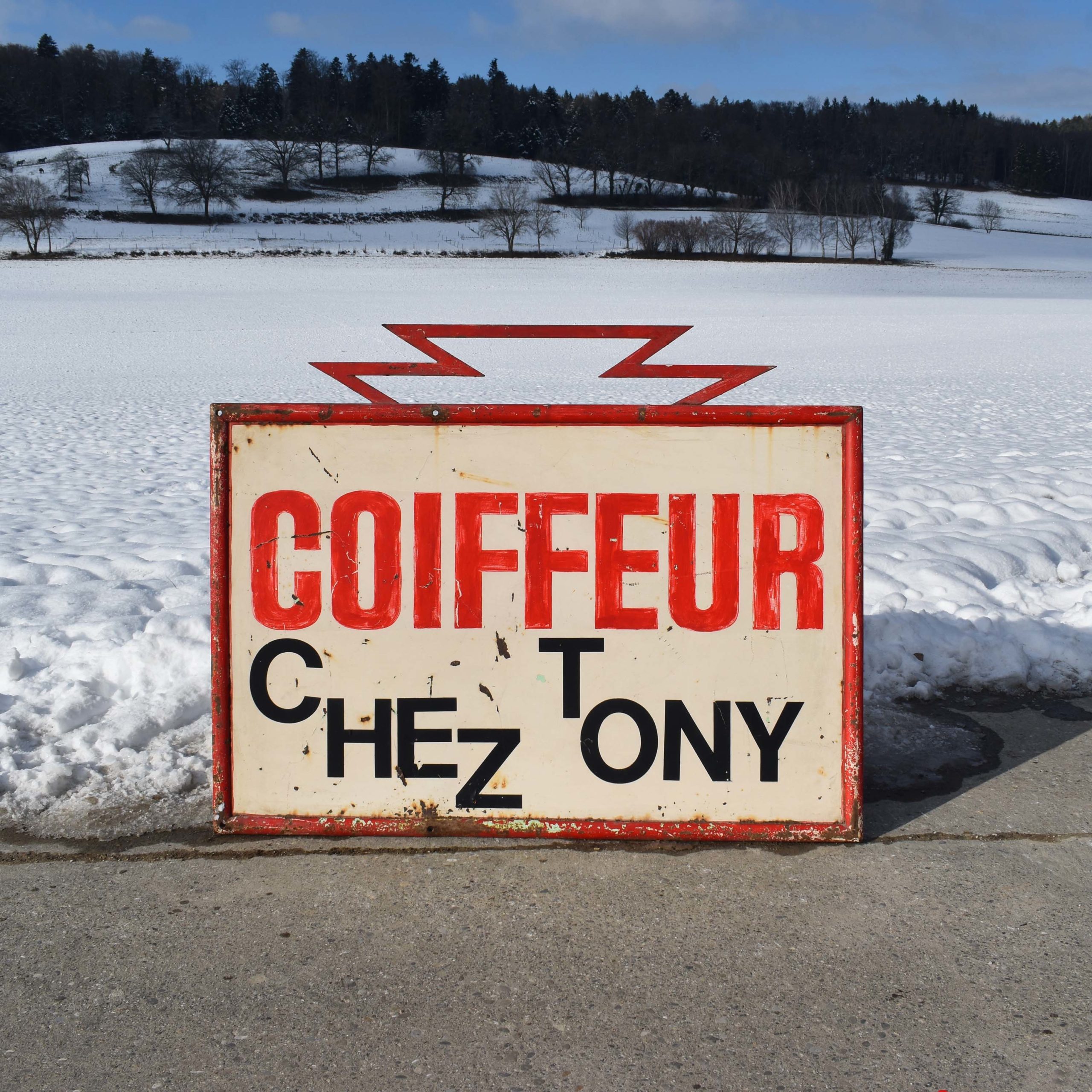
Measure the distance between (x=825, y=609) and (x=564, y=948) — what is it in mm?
1117

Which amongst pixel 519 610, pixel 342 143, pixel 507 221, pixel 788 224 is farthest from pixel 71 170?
pixel 519 610

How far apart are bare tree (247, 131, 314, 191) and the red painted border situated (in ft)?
320

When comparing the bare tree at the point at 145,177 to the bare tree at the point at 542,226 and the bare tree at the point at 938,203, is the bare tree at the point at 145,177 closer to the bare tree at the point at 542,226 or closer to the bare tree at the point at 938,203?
the bare tree at the point at 542,226

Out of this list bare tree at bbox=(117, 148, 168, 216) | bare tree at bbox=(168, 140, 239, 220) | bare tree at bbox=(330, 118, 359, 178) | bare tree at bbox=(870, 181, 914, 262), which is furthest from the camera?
bare tree at bbox=(330, 118, 359, 178)

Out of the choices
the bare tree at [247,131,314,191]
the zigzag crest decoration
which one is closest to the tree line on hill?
the bare tree at [247,131,314,191]

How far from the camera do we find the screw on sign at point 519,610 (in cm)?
280

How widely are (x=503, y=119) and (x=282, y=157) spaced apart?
47363mm

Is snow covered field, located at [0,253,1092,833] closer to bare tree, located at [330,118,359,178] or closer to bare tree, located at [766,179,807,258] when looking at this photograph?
bare tree, located at [766,179,807,258]

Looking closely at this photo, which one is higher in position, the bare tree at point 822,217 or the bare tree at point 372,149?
the bare tree at point 372,149

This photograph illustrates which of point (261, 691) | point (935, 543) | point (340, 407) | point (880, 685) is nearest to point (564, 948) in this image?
point (261, 691)

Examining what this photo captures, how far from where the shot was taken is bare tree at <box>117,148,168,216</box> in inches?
3263

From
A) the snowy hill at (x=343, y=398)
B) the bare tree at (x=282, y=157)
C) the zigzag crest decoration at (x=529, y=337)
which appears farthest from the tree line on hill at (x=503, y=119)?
the zigzag crest decoration at (x=529, y=337)

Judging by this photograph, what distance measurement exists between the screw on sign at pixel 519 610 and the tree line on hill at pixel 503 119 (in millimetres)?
115295

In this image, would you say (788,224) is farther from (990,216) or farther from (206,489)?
(206,489)
